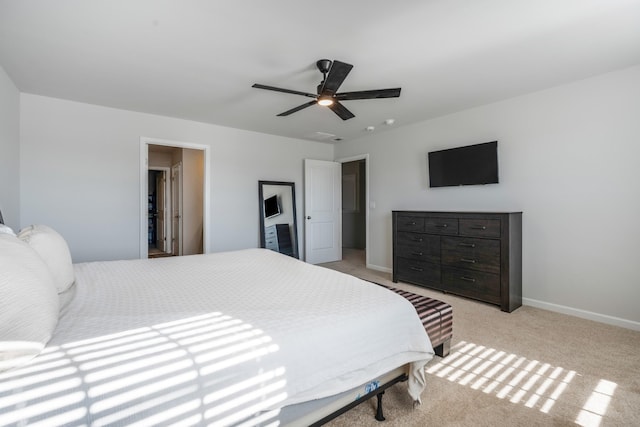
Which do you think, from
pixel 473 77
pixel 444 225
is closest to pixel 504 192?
pixel 444 225

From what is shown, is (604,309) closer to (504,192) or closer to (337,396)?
(504,192)

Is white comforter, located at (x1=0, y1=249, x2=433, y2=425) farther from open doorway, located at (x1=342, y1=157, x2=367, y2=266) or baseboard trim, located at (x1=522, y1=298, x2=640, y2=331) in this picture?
open doorway, located at (x1=342, y1=157, x2=367, y2=266)

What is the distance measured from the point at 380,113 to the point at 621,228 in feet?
9.07

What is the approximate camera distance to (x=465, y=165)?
3.77 metres

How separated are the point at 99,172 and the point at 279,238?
273cm

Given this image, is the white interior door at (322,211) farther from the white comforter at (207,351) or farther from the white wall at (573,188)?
the white comforter at (207,351)

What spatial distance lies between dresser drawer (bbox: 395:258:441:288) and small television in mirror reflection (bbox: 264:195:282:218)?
2242 millimetres

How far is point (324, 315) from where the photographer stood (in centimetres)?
133

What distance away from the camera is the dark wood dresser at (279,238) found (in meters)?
5.03

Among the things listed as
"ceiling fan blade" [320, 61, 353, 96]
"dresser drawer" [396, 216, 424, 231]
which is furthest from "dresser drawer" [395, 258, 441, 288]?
"ceiling fan blade" [320, 61, 353, 96]

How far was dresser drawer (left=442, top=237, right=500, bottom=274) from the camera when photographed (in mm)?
3156

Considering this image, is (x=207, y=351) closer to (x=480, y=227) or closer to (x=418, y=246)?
(x=480, y=227)

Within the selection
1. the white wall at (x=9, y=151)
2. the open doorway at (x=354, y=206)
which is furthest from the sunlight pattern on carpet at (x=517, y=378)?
the open doorway at (x=354, y=206)

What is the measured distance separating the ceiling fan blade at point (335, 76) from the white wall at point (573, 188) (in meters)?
2.30
